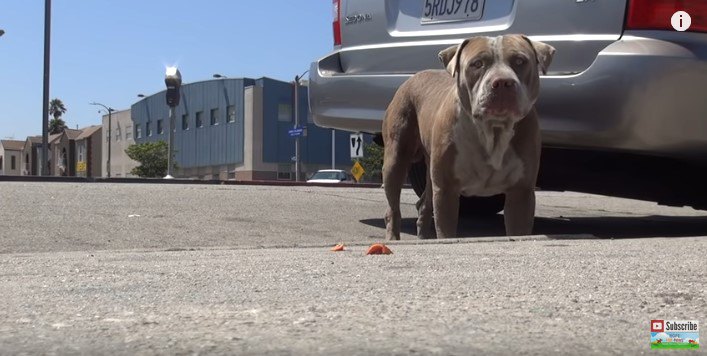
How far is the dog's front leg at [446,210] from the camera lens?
558 centimetres

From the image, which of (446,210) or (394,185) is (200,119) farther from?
(446,210)

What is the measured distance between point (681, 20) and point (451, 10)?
1.61 meters

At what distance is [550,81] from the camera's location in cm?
545

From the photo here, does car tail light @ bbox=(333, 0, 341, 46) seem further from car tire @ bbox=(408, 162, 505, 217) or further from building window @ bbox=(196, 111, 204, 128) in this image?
building window @ bbox=(196, 111, 204, 128)

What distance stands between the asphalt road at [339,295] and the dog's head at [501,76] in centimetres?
75

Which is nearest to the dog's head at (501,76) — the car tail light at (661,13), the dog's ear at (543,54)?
the dog's ear at (543,54)

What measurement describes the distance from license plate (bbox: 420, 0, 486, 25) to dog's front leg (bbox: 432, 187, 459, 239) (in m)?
1.24

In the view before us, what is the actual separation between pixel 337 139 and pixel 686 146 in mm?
55276

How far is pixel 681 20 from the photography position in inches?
199

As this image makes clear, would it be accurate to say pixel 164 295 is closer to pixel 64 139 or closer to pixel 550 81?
pixel 550 81

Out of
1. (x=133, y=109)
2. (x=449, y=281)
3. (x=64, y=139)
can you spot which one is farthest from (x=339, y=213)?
(x=64, y=139)

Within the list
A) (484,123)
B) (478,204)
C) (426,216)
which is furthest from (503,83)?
(478,204)

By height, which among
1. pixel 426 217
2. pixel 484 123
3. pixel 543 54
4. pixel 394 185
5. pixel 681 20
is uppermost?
pixel 681 20

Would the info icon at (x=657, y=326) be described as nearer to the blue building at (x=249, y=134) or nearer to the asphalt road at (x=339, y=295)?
the asphalt road at (x=339, y=295)
